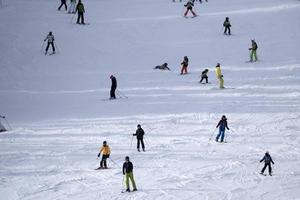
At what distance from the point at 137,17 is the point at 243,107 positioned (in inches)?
687

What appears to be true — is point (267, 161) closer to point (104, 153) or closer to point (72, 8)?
point (104, 153)

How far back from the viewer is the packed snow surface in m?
17.9

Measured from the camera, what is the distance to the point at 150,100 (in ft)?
91.2

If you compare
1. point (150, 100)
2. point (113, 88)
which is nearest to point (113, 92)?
point (113, 88)

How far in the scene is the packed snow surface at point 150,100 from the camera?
1790 centimetres

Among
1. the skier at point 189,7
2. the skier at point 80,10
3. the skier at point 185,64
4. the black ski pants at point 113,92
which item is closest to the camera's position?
the black ski pants at point 113,92

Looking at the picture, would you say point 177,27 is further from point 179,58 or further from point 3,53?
point 3,53

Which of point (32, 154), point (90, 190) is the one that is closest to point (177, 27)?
point (32, 154)

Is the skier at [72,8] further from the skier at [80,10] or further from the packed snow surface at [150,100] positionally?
Answer: the skier at [80,10]

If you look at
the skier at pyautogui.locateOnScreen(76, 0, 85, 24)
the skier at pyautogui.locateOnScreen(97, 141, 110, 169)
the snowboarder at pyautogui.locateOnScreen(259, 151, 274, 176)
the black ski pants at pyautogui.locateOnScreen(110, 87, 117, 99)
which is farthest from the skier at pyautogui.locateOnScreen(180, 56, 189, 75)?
the snowboarder at pyautogui.locateOnScreen(259, 151, 274, 176)

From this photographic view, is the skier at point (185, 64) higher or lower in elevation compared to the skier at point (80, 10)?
lower

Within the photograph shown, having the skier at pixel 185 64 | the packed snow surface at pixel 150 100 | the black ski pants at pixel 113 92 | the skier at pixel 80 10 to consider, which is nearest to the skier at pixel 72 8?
the packed snow surface at pixel 150 100

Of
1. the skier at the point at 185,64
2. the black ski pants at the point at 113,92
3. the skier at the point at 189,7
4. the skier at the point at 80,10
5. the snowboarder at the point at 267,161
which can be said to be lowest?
the snowboarder at the point at 267,161

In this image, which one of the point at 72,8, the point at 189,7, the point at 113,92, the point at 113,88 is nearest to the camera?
the point at 113,88
